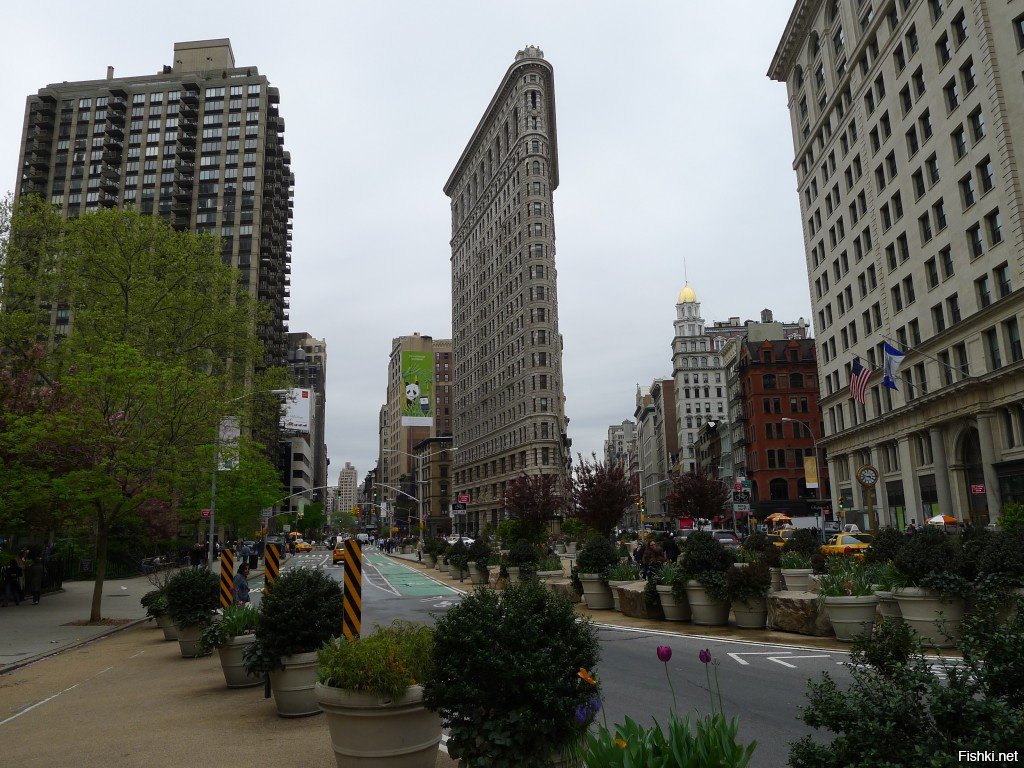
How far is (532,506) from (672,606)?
1230 inches

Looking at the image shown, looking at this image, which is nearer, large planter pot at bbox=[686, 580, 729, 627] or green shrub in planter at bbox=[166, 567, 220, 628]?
green shrub in planter at bbox=[166, 567, 220, 628]

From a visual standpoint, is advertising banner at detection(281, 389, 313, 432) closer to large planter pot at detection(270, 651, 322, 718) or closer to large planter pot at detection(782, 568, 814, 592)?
large planter pot at detection(782, 568, 814, 592)

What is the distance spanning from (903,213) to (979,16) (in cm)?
1268

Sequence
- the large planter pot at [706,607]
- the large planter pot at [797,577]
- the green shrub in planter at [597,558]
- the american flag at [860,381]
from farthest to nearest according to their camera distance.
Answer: the american flag at [860,381]
the green shrub in planter at [597,558]
the large planter pot at [797,577]
the large planter pot at [706,607]

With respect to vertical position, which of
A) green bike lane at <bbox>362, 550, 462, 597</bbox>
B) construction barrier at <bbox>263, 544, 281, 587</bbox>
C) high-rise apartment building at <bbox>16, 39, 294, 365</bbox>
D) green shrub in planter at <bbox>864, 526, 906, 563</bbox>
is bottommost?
green bike lane at <bbox>362, 550, 462, 597</bbox>

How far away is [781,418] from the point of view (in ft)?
291

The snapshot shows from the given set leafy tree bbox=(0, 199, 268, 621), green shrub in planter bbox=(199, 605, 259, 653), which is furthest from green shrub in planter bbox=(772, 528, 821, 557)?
leafy tree bbox=(0, 199, 268, 621)

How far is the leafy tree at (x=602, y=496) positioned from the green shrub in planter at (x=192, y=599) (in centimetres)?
3136

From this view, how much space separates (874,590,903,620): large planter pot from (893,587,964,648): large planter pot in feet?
1.64

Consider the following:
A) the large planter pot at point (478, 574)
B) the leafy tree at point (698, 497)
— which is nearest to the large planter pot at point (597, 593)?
the large planter pot at point (478, 574)

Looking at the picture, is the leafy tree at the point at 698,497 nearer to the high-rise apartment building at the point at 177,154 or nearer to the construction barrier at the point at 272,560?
the construction barrier at the point at 272,560

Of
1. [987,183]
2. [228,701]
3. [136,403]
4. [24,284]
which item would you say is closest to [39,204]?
[24,284]

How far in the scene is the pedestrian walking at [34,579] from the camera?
3011 centimetres

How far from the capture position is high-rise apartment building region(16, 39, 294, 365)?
116938 millimetres
